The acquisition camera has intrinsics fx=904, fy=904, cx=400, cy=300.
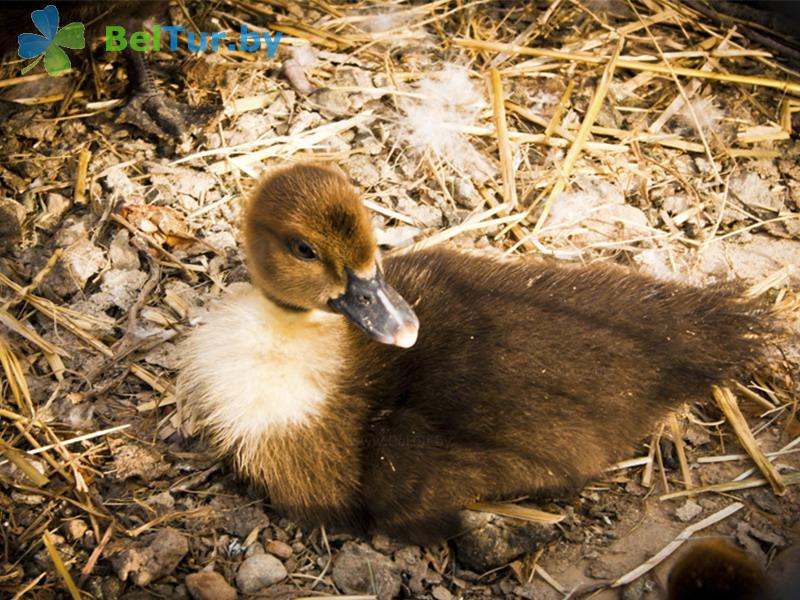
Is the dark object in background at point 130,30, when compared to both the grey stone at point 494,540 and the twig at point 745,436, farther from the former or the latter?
the twig at point 745,436

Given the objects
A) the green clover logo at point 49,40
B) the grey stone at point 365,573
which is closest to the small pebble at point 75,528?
the grey stone at point 365,573

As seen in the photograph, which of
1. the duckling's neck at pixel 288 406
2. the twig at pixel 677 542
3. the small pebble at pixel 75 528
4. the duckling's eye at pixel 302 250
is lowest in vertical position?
the small pebble at pixel 75 528

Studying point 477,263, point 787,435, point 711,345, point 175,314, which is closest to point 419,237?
point 477,263

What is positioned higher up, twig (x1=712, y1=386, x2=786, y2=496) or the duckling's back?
the duckling's back

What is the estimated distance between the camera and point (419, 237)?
10.2 feet

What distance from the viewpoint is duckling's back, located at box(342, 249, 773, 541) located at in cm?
228

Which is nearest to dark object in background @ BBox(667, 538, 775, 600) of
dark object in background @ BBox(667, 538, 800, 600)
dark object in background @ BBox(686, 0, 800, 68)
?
dark object in background @ BBox(667, 538, 800, 600)

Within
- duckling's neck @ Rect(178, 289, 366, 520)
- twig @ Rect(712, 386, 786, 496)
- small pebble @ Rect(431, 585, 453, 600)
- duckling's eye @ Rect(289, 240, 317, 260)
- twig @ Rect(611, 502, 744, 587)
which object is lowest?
small pebble @ Rect(431, 585, 453, 600)

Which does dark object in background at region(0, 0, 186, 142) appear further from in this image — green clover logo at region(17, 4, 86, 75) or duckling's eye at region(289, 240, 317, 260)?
duckling's eye at region(289, 240, 317, 260)

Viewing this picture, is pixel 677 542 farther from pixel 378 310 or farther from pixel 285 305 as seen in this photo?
pixel 285 305

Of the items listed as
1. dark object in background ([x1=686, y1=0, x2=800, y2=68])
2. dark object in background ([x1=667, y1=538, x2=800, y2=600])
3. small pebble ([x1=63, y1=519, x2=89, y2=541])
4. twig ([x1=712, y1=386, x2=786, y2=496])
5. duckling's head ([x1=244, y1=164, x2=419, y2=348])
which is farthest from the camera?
dark object in background ([x1=686, y1=0, x2=800, y2=68])

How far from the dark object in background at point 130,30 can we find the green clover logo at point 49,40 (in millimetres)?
23

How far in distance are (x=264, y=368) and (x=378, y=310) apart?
370 mm

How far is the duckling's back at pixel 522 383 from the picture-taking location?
89.7 inches
